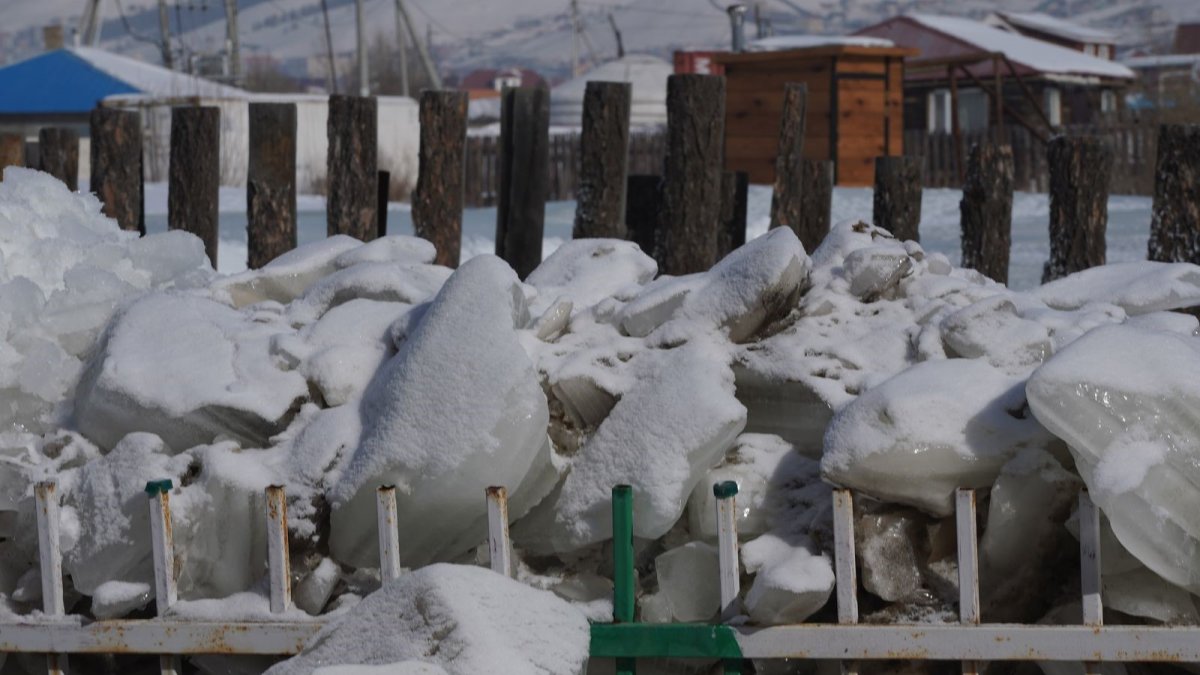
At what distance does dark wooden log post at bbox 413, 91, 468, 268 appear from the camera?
233 inches

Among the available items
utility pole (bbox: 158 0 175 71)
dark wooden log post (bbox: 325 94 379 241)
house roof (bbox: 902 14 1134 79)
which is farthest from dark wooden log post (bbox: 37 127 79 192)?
→ utility pole (bbox: 158 0 175 71)

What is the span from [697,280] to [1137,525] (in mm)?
1178

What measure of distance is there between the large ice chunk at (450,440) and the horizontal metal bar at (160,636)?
23 cm

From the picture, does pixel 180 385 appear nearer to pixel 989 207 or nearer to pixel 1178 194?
pixel 1178 194

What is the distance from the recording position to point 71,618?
2.87m

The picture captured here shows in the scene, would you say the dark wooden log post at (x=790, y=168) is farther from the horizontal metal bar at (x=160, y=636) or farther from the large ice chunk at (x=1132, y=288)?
the horizontal metal bar at (x=160, y=636)

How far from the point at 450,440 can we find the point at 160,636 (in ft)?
2.24

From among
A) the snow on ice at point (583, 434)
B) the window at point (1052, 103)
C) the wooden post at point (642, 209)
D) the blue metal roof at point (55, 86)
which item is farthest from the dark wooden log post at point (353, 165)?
the window at point (1052, 103)

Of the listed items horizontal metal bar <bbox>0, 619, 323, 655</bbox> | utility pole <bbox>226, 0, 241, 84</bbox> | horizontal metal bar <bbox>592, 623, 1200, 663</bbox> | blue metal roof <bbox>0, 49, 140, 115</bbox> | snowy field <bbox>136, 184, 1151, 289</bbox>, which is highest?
utility pole <bbox>226, 0, 241, 84</bbox>

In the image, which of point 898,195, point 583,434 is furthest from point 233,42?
point 583,434

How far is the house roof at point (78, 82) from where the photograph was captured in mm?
35000

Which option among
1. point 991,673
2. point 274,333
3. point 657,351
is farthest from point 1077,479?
point 274,333

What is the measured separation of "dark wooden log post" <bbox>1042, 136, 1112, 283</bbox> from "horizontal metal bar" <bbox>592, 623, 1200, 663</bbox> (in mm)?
3179

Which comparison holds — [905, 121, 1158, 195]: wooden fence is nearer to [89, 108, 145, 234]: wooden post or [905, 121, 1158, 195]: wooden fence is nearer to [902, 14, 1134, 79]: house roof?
[902, 14, 1134, 79]: house roof
